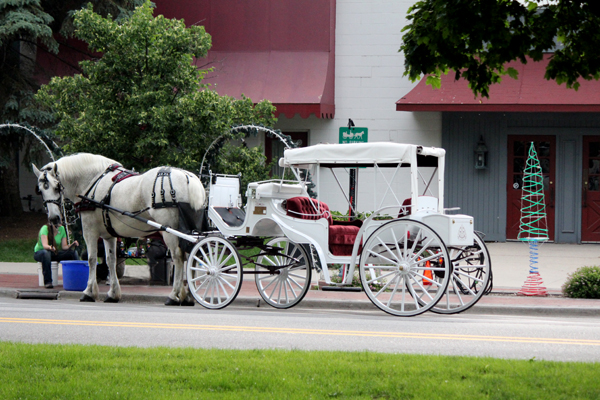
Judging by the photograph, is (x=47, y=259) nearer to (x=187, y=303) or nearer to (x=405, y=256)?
(x=187, y=303)

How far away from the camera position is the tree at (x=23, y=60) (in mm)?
17500

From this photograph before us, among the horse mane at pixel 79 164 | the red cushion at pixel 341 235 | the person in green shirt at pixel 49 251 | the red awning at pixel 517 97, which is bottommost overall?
the person in green shirt at pixel 49 251

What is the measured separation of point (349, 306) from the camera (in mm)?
11055

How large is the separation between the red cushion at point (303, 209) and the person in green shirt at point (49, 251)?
4.49 meters

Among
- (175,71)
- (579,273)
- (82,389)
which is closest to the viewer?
(82,389)

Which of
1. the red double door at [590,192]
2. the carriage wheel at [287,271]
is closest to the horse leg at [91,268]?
the carriage wheel at [287,271]

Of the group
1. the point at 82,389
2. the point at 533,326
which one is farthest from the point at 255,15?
the point at 82,389

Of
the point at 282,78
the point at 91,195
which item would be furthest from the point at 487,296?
the point at 282,78

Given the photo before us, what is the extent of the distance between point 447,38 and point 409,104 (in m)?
12.2

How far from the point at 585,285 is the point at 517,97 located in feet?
25.2

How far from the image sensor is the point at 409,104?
1838 cm

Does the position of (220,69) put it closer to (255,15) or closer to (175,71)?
(255,15)

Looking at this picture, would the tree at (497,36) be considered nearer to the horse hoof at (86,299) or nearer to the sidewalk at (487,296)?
the sidewalk at (487,296)

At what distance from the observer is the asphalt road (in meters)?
7.19
